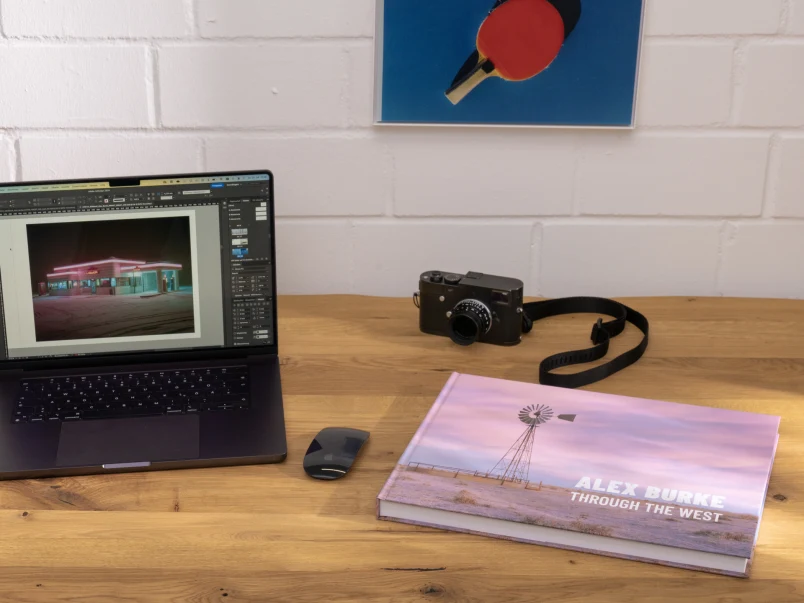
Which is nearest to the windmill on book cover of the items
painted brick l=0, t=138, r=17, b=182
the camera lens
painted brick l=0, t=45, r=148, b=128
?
the camera lens

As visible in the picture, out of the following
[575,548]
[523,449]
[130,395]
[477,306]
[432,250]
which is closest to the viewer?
[575,548]

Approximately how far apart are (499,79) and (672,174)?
0.31 meters

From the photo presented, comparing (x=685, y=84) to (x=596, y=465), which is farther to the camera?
(x=685, y=84)

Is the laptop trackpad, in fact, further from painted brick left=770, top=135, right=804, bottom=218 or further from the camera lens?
painted brick left=770, top=135, right=804, bottom=218

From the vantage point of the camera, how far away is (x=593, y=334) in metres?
1.17

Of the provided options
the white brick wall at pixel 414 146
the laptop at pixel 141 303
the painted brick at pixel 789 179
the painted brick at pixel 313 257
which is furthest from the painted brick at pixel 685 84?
the laptop at pixel 141 303

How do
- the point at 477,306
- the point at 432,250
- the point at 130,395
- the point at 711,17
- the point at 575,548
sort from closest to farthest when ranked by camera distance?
the point at 575,548 < the point at 130,395 < the point at 477,306 < the point at 711,17 < the point at 432,250

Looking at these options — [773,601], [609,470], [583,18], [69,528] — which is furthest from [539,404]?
[583,18]

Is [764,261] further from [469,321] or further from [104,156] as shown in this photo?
[104,156]

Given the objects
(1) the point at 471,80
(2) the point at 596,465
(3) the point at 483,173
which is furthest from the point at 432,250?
(2) the point at 596,465

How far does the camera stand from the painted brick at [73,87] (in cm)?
122

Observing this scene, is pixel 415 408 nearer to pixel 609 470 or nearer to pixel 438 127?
pixel 609 470

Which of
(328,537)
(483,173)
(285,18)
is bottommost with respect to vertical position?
(328,537)

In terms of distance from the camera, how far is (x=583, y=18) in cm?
122
